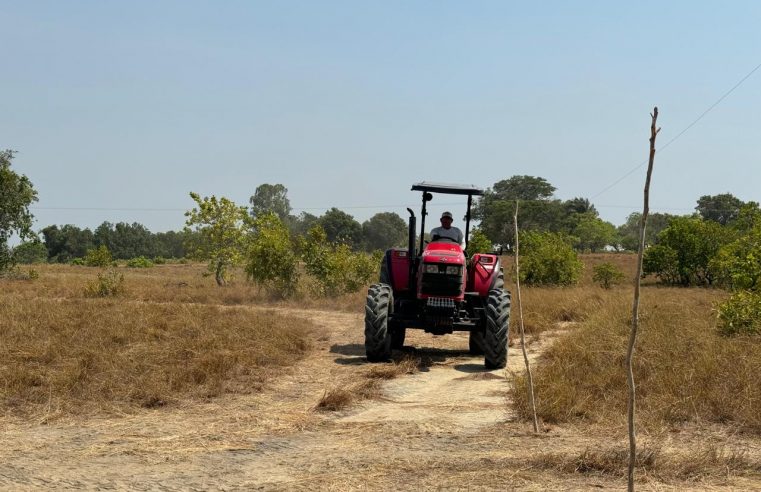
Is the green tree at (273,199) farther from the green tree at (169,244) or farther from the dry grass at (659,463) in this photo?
the dry grass at (659,463)

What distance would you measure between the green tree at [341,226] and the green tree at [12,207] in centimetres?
4887

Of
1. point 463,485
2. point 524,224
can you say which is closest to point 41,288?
point 463,485

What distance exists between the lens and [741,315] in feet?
38.4

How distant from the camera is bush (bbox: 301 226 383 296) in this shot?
2522cm

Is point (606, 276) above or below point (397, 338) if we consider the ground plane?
above

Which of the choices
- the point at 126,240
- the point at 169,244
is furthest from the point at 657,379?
the point at 169,244

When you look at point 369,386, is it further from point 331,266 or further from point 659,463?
point 331,266

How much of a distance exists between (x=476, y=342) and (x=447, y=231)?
208 centimetres

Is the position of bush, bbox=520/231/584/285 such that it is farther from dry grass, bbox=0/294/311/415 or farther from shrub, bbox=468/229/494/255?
dry grass, bbox=0/294/311/415

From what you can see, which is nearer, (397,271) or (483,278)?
(483,278)

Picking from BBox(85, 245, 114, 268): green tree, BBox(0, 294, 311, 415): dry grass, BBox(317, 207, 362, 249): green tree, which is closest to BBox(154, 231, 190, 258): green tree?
BBox(317, 207, 362, 249): green tree

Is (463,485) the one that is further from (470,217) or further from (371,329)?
(470,217)

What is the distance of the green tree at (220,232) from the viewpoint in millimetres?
32312

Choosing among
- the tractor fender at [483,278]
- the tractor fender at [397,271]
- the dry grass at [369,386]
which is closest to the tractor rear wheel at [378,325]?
the dry grass at [369,386]
